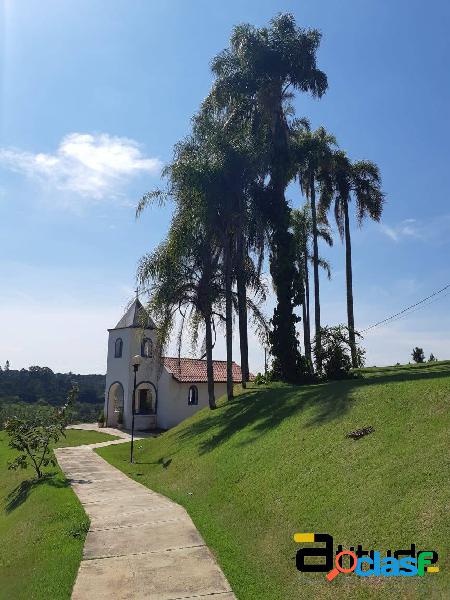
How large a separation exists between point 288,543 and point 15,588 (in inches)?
169

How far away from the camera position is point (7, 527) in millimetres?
12000

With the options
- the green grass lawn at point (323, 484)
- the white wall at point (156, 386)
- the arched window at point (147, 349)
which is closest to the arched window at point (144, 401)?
the white wall at point (156, 386)

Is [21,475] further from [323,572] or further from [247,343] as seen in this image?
[323,572]

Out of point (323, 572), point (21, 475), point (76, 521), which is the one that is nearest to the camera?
point (323, 572)

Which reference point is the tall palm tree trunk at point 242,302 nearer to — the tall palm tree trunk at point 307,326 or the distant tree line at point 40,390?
the tall palm tree trunk at point 307,326

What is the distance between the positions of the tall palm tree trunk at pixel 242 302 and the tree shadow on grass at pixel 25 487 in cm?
1093

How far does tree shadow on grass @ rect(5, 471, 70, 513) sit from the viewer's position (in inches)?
561

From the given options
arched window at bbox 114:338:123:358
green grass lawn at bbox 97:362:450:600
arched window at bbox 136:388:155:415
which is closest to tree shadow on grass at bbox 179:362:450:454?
green grass lawn at bbox 97:362:450:600

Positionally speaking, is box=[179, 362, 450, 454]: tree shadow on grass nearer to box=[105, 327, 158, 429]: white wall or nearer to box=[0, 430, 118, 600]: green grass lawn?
box=[0, 430, 118, 600]: green grass lawn

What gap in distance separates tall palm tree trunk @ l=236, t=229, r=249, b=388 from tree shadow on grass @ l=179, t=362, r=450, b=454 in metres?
3.99

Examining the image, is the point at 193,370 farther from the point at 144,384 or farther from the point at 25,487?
the point at 25,487

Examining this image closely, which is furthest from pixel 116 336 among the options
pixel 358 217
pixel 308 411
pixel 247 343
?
pixel 308 411

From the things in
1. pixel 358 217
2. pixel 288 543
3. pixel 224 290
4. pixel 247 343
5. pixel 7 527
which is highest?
pixel 358 217

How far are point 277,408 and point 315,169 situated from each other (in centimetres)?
1705
